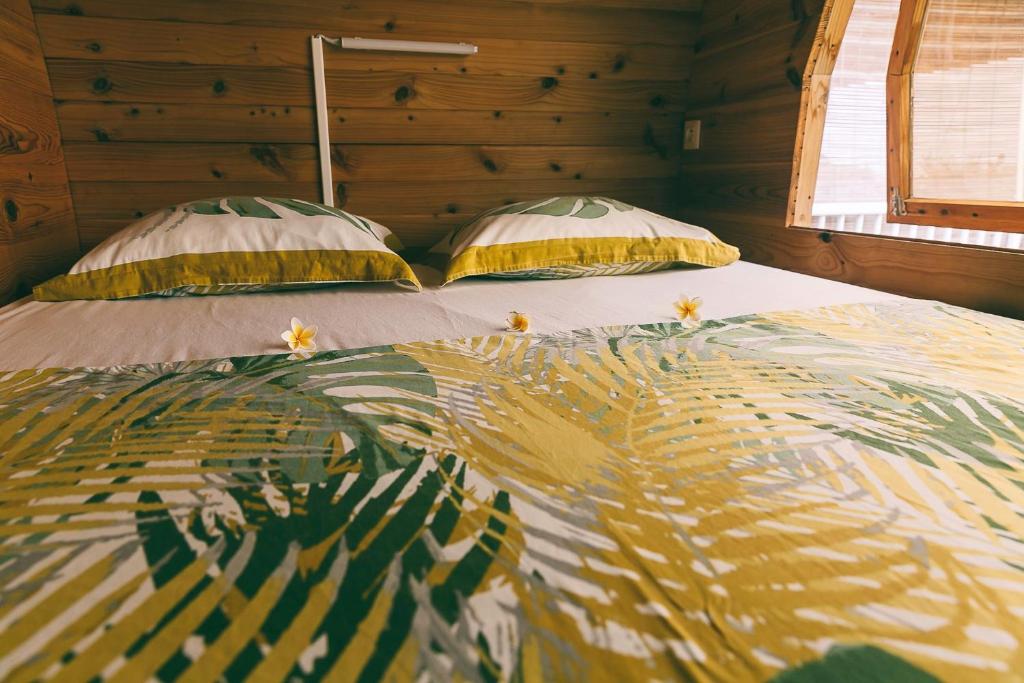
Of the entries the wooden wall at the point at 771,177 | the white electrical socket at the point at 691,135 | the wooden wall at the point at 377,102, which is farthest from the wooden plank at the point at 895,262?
the wooden wall at the point at 377,102

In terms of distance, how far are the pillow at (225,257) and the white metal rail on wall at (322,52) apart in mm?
543

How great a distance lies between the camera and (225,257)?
1340mm

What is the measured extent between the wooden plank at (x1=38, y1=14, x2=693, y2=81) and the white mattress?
0.89 meters

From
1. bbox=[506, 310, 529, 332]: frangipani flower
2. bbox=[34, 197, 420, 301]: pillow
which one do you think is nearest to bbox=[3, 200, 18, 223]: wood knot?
bbox=[34, 197, 420, 301]: pillow

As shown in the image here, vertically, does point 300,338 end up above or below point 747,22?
below

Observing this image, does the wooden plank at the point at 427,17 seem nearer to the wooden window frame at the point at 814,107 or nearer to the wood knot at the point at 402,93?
the wood knot at the point at 402,93

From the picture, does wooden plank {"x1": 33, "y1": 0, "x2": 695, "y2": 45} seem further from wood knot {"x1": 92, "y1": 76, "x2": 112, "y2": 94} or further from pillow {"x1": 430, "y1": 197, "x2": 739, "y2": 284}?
pillow {"x1": 430, "y1": 197, "x2": 739, "y2": 284}

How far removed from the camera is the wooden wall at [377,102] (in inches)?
70.9

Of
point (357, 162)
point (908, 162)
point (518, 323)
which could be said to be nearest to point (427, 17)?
point (357, 162)

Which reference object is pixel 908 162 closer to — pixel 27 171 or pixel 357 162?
pixel 357 162

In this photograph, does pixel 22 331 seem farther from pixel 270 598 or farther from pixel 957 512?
pixel 957 512

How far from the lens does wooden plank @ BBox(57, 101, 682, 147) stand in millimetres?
1818

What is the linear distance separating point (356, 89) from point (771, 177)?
143 cm

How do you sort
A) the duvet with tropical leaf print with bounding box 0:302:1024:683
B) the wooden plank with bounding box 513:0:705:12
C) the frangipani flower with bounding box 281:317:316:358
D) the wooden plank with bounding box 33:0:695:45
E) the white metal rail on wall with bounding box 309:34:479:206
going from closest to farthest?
1. the duvet with tropical leaf print with bounding box 0:302:1024:683
2. the frangipani flower with bounding box 281:317:316:358
3. the wooden plank with bounding box 33:0:695:45
4. the white metal rail on wall with bounding box 309:34:479:206
5. the wooden plank with bounding box 513:0:705:12
